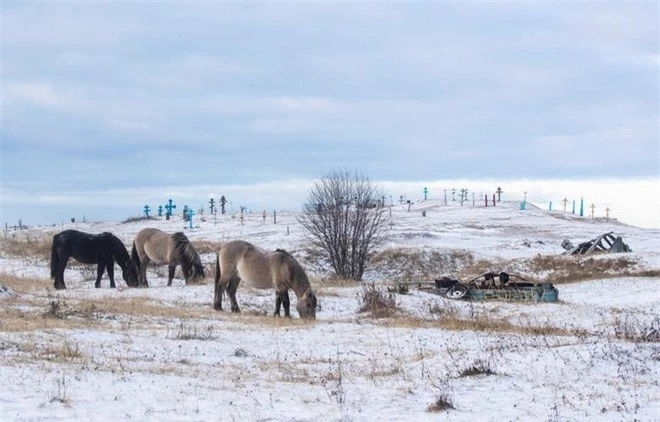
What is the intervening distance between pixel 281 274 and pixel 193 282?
7.37 metres

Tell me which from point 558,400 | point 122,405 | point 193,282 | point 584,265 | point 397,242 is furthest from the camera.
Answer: point 397,242

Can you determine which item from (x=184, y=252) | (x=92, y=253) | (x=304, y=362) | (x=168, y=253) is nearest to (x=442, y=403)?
(x=304, y=362)

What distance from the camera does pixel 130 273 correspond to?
28.6 metres


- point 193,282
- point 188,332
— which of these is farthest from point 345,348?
point 193,282

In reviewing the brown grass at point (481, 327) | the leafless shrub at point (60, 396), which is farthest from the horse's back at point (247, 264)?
the leafless shrub at point (60, 396)

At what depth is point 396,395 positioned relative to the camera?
1009 centimetres

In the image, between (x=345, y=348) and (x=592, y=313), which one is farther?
(x=592, y=313)

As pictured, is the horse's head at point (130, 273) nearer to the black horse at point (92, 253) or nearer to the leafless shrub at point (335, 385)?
the black horse at point (92, 253)

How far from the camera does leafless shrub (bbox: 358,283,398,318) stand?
21.4m

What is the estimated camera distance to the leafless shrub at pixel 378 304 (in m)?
21.4

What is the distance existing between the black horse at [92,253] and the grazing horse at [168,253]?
510mm

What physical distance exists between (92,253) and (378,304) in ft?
34.9

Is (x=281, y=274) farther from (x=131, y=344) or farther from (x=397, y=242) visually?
(x=397, y=242)

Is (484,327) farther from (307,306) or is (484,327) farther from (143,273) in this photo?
(143,273)
